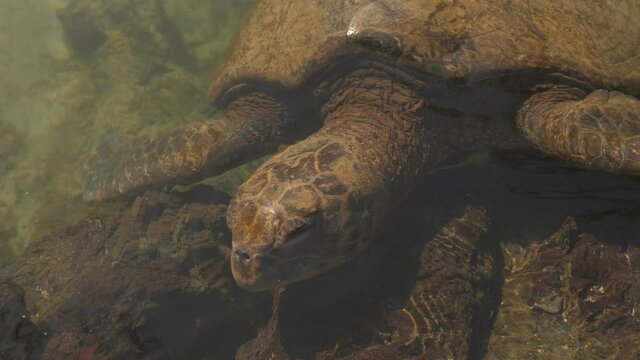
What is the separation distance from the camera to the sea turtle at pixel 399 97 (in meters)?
3.44

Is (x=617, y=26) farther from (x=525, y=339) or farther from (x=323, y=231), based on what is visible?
(x=323, y=231)

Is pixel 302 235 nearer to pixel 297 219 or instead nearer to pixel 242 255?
pixel 297 219

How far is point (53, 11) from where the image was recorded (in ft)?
26.8

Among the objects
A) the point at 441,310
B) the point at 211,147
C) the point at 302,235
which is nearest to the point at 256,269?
the point at 302,235

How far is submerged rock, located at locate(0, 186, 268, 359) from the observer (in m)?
3.98

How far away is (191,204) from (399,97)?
2.29 meters

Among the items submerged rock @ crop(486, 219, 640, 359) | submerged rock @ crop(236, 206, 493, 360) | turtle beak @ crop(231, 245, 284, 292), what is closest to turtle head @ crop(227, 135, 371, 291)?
turtle beak @ crop(231, 245, 284, 292)

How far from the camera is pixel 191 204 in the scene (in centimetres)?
498

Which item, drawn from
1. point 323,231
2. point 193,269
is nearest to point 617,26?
point 323,231

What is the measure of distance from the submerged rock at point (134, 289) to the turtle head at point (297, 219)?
1037 millimetres

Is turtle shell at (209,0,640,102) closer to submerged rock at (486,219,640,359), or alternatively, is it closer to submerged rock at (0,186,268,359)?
submerged rock at (486,219,640,359)

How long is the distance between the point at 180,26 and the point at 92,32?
1463mm

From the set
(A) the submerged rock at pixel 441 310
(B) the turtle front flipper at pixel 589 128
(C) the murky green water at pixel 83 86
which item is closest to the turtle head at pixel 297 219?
(A) the submerged rock at pixel 441 310

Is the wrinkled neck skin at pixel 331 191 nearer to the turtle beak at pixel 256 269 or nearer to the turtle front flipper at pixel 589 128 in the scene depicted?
the turtle beak at pixel 256 269
